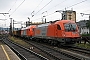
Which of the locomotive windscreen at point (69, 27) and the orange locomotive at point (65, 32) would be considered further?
the locomotive windscreen at point (69, 27)

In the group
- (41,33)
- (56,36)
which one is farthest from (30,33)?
(56,36)

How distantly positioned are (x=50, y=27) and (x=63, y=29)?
4006 mm

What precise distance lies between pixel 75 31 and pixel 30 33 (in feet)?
69.6

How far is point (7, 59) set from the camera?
15188mm

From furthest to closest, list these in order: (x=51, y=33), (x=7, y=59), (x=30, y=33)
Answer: (x=30, y=33), (x=51, y=33), (x=7, y=59)

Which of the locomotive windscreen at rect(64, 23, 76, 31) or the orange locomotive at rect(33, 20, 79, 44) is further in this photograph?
the locomotive windscreen at rect(64, 23, 76, 31)

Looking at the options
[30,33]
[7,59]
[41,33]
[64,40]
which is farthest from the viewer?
[30,33]

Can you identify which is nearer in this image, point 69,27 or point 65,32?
point 65,32

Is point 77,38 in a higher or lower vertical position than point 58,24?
lower

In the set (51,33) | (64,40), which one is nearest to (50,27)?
(51,33)

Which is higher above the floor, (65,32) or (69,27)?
(69,27)

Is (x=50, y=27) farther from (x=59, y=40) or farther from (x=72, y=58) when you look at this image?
(x=72, y=58)

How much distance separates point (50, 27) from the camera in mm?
27141

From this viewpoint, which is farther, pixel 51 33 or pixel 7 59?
pixel 51 33
